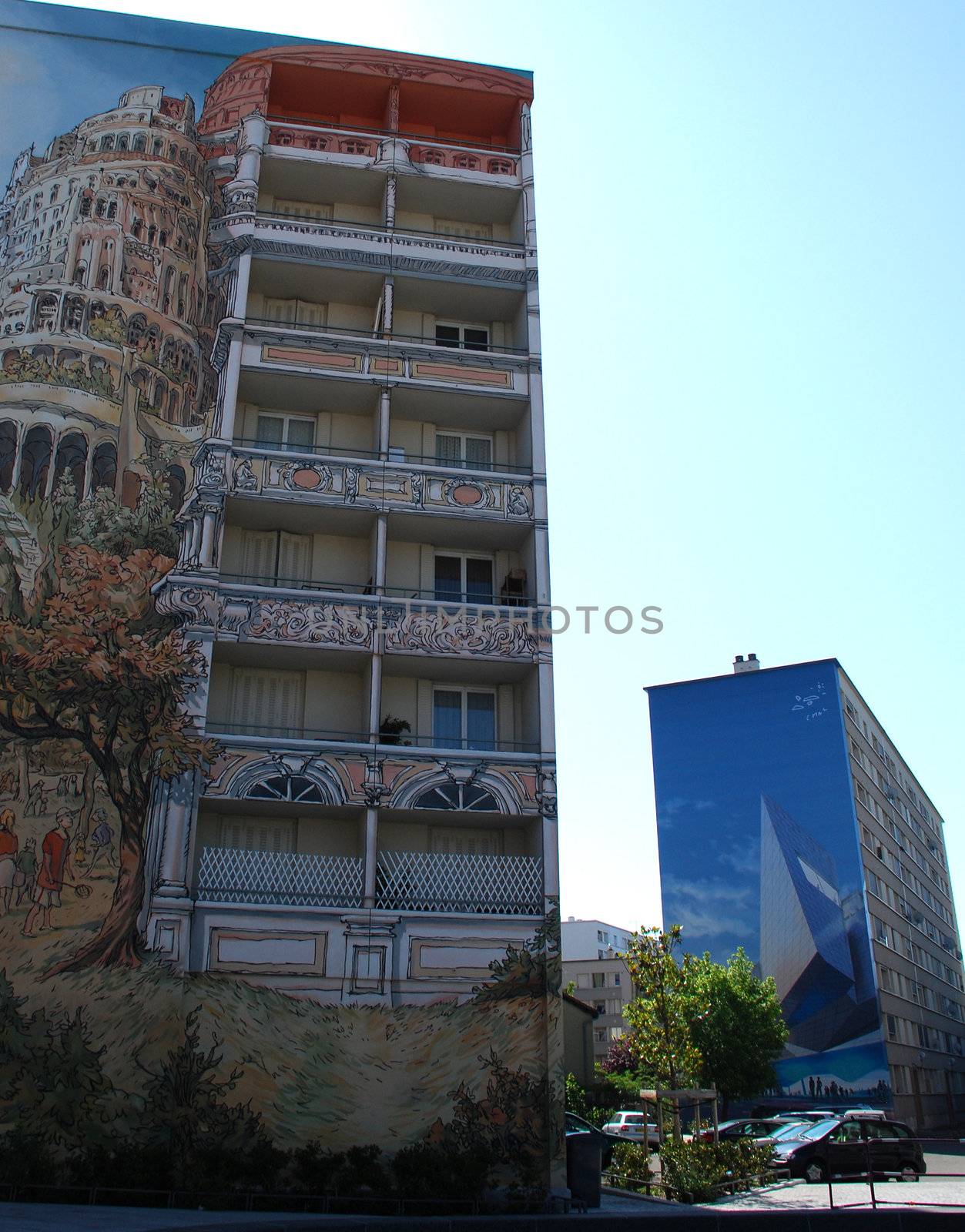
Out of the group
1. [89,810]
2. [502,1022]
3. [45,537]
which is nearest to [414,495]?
[45,537]

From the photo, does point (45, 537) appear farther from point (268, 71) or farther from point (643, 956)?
point (643, 956)

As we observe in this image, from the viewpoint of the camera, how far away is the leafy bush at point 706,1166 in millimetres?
20844

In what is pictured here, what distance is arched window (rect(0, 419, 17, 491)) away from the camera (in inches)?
866

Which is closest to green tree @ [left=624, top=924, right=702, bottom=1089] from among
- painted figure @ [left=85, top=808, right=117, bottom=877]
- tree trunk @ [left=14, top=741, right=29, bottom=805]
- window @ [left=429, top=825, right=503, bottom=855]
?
window @ [left=429, top=825, right=503, bottom=855]

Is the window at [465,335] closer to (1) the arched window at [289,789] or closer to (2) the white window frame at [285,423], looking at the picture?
(2) the white window frame at [285,423]

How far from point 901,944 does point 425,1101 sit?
55.6 meters

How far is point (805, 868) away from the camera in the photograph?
59.8 m

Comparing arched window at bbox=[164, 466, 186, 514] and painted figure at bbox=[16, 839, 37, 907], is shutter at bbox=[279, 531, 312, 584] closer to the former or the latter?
arched window at bbox=[164, 466, 186, 514]

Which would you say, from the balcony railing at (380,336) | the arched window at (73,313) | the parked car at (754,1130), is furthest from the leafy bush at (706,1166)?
the arched window at (73,313)

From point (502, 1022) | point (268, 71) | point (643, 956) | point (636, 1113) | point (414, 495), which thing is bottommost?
point (636, 1113)

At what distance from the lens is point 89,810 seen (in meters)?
19.7

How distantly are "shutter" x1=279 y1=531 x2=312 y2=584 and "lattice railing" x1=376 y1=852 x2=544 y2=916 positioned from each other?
6.43 m

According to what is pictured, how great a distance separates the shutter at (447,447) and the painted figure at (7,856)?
1182cm

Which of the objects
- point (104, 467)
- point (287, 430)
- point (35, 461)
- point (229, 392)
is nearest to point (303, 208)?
point (287, 430)
